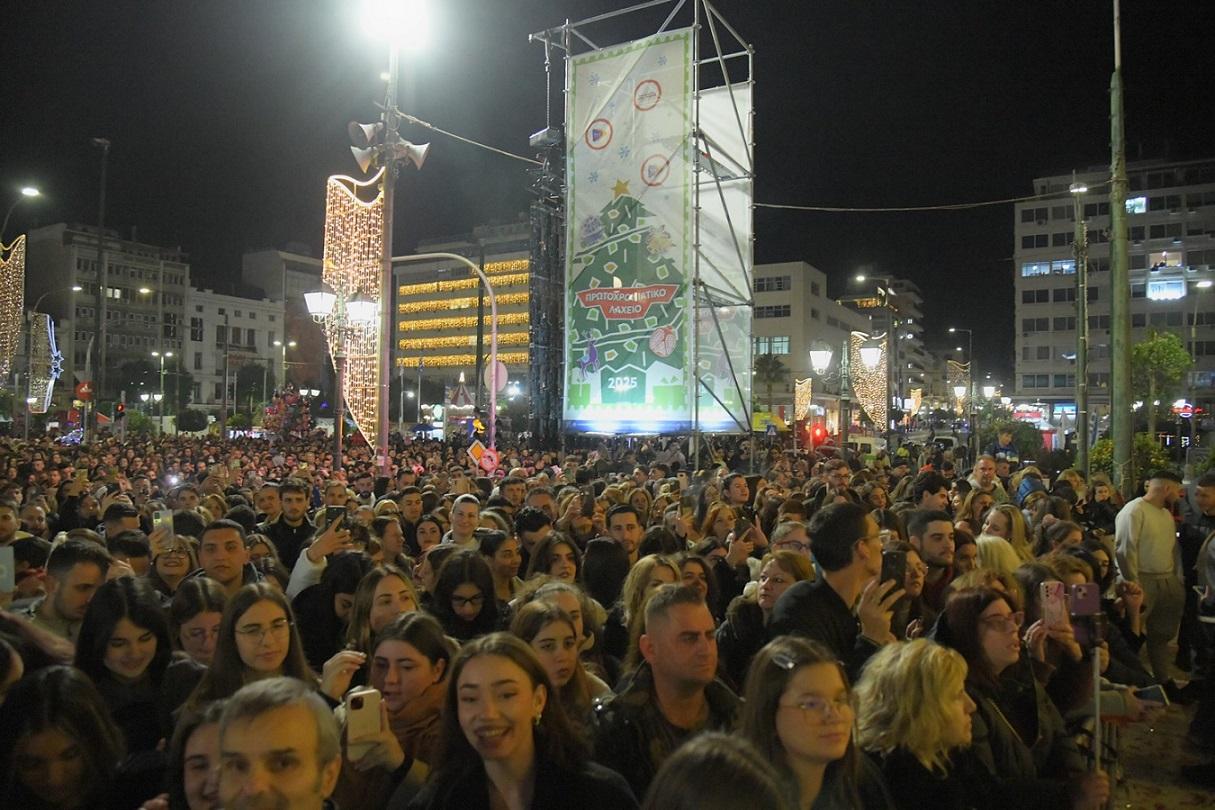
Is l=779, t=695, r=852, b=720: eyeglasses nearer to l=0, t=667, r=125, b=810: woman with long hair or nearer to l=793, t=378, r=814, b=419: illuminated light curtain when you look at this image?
l=0, t=667, r=125, b=810: woman with long hair

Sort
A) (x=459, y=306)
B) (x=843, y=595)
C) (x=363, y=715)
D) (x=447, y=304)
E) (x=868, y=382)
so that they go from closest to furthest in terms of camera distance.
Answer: (x=363, y=715) → (x=843, y=595) → (x=868, y=382) → (x=459, y=306) → (x=447, y=304)

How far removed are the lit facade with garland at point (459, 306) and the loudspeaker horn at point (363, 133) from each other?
9480 cm

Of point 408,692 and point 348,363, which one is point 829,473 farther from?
point 408,692

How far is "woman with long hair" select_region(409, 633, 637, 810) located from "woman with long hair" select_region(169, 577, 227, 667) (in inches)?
87.2

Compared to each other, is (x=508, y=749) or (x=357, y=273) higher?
(x=357, y=273)

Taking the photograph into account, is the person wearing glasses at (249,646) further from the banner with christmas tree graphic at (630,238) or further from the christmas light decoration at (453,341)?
the christmas light decoration at (453,341)

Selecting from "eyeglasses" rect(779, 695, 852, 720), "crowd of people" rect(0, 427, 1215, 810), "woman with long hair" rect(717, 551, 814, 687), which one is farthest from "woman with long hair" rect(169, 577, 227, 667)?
"eyeglasses" rect(779, 695, 852, 720)

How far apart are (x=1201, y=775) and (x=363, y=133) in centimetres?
1318

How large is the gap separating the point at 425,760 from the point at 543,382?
87.8 ft

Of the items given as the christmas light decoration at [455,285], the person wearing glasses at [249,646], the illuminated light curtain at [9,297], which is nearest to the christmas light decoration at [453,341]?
the christmas light decoration at [455,285]

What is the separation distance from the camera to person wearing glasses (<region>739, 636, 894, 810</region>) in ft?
8.93

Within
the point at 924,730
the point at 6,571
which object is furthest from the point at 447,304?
the point at 924,730

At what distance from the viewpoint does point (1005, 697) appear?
3.87m

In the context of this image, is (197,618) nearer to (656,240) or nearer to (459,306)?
(656,240)
